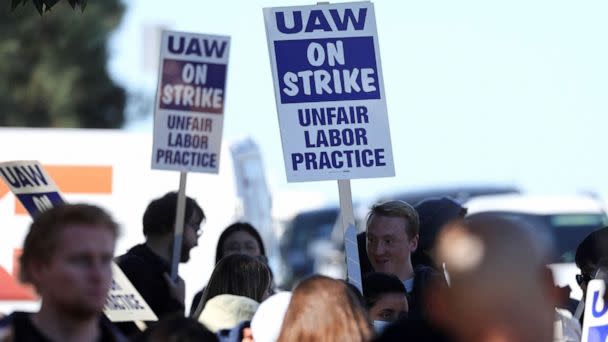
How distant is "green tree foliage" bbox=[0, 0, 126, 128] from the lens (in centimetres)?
3956

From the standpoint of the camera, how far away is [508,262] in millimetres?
3354

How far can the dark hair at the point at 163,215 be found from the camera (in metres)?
9.01

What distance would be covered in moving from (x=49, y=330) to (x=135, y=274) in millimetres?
4029

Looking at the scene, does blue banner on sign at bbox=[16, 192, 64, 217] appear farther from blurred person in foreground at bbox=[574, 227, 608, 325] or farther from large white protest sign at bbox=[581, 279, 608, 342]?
blurred person in foreground at bbox=[574, 227, 608, 325]

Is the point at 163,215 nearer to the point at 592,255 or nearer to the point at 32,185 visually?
the point at 32,185

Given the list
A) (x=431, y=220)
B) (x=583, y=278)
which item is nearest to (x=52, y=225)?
(x=583, y=278)

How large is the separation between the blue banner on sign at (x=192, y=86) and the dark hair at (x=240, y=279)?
1706 millimetres

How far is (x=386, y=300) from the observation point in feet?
23.8

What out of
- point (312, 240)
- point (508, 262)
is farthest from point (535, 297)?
point (312, 240)

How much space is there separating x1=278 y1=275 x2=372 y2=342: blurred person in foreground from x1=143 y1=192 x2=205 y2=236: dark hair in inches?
142

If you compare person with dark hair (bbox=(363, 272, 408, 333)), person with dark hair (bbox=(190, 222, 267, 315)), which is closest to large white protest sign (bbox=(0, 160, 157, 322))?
person with dark hair (bbox=(363, 272, 408, 333))

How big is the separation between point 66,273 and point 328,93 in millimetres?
3772

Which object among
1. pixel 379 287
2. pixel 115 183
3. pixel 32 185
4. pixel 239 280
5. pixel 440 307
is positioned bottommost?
pixel 379 287

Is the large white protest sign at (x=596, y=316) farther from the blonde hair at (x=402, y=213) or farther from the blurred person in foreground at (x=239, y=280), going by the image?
the blurred person in foreground at (x=239, y=280)
